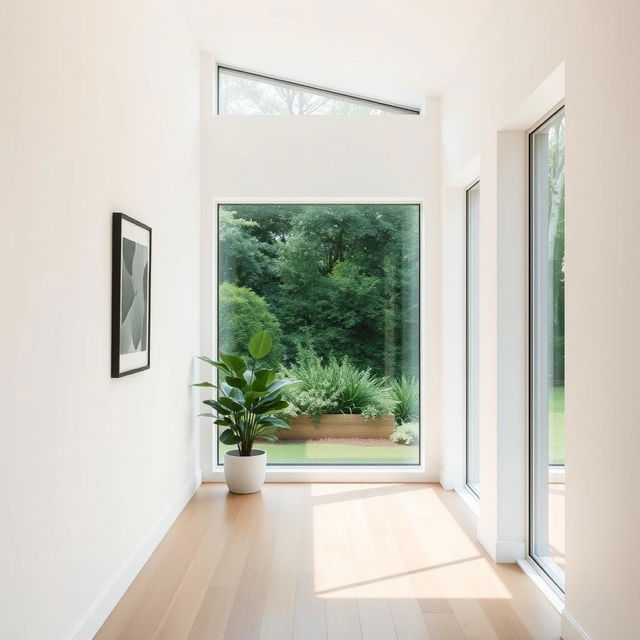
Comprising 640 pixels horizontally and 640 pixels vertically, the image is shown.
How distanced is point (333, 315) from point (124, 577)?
2.82m

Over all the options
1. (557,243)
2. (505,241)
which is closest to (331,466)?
(505,241)

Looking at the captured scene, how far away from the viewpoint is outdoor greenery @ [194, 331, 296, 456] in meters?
4.80

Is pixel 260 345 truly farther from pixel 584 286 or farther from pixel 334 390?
pixel 584 286

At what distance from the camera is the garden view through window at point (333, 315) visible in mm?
5344

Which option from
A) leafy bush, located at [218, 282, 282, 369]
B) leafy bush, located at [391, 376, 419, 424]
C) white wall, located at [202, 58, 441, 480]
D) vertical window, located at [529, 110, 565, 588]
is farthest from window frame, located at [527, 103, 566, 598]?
leafy bush, located at [218, 282, 282, 369]

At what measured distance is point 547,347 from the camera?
3.30 m

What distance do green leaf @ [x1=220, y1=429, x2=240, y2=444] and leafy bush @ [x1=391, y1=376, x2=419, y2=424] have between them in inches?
52.1

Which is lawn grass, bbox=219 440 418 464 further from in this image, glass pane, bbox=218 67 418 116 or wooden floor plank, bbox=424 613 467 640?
glass pane, bbox=218 67 418 116

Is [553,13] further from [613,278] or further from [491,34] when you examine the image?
[613,278]

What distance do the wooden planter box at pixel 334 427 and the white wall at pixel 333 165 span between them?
13.5 inches

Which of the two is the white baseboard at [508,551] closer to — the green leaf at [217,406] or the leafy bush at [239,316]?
the green leaf at [217,406]

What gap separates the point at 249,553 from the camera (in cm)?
357

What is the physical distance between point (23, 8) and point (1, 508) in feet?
5.09

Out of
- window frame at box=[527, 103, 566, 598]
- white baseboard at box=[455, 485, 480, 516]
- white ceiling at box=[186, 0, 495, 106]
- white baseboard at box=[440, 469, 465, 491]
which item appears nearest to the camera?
window frame at box=[527, 103, 566, 598]
